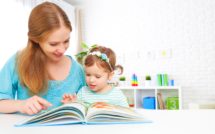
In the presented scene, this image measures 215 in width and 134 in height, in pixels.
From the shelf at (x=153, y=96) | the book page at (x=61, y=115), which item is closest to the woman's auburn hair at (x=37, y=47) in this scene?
the book page at (x=61, y=115)

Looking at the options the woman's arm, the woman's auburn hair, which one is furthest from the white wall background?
the woman's arm

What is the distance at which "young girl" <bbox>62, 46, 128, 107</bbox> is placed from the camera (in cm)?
163

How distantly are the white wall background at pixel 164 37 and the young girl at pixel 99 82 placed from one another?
115 inches

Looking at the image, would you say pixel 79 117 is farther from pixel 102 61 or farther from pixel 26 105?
pixel 102 61

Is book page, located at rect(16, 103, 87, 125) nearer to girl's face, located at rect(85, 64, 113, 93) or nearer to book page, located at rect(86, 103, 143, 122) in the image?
book page, located at rect(86, 103, 143, 122)

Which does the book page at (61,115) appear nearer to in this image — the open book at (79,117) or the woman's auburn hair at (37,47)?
the open book at (79,117)

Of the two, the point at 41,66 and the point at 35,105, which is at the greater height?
the point at 41,66

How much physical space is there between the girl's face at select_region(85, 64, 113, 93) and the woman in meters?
0.12

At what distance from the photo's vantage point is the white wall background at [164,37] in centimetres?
433

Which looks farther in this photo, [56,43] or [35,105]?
[56,43]

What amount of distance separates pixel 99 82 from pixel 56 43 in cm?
45

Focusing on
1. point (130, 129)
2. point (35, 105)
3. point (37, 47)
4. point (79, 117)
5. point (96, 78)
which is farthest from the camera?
point (96, 78)

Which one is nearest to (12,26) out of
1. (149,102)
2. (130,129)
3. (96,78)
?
(149,102)

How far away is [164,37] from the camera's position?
4.63 metres
